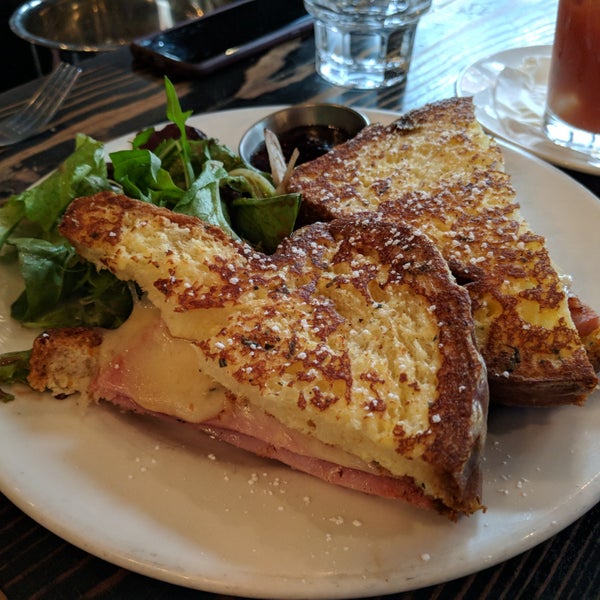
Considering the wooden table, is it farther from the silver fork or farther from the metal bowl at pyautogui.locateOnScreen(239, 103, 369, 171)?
the metal bowl at pyautogui.locateOnScreen(239, 103, 369, 171)

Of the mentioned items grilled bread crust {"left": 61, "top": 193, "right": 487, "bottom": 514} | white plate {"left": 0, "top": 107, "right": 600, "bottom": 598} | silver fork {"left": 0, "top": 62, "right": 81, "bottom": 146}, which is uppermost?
grilled bread crust {"left": 61, "top": 193, "right": 487, "bottom": 514}

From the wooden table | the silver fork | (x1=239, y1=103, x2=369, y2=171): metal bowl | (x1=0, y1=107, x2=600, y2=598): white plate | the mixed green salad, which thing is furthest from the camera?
the silver fork

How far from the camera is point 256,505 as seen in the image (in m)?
1.40

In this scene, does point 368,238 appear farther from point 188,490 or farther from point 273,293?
point 188,490

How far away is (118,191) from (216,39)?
1.84 m

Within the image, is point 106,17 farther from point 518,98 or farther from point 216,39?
point 518,98

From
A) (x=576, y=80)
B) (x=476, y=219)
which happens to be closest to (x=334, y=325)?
(x=476, y=219)

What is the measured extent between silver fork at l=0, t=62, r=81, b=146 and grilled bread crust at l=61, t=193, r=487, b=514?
139 cm

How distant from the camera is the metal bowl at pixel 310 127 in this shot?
8.69ft

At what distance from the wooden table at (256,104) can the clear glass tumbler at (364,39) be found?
95 millimetres

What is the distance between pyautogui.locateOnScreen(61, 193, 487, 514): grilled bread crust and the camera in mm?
1360

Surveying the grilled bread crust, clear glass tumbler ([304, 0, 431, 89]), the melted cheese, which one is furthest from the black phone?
the melted cheese

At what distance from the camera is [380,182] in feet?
7.38

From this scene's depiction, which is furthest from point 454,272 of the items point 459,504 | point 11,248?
point 11,248
